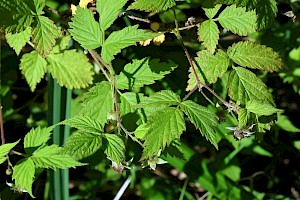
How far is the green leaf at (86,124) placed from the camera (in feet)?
4.25

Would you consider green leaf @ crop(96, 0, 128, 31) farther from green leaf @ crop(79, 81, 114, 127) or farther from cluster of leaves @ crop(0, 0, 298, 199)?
green leaf @ crop(79, 81, 114, 127)

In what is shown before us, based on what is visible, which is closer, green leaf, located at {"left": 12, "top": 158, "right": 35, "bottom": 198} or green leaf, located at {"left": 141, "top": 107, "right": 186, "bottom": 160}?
green leaf, located at {"left": 141, "top": 107, "right": 186, "bottom": 160}

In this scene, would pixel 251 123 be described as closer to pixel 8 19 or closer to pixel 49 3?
pixel 8 19

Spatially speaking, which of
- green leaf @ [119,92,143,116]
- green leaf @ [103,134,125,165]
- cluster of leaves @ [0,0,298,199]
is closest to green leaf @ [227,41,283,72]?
cluster of leaves @ [0,0,298,199]

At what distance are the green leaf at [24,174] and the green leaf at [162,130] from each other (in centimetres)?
30

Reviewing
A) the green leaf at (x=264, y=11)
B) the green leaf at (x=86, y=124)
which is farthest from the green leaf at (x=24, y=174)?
the green leaf at (x=264, y=11)

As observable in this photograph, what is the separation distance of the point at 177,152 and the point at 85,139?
252 mm

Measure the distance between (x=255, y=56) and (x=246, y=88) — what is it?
0.09 metres

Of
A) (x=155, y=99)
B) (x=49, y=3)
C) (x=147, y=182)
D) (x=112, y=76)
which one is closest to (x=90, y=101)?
(x=112, y=76)

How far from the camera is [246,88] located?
1382 millimetres

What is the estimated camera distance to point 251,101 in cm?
131

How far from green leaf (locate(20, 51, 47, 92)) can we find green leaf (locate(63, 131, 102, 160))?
1.40ft

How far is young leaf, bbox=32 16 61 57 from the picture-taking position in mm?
1352

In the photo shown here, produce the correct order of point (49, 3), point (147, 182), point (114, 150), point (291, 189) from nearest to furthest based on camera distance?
point (114, 150), point (49, 3), point (147, 182), point (291, 189)
